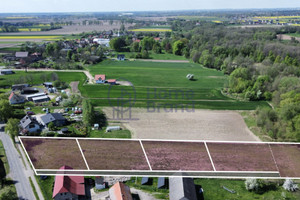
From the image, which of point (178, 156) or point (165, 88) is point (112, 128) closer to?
point (165, 88)

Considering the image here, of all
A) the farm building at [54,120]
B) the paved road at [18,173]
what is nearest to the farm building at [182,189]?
the paved road at [18,173]

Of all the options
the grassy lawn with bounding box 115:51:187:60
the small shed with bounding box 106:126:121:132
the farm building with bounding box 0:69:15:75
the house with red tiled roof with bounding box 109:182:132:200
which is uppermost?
the grassy lawn with bounding box 115:51:187:60

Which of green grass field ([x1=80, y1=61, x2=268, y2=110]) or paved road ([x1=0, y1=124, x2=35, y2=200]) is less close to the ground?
green grass field ([x1=80, y1=61, x2=268, y2=110])

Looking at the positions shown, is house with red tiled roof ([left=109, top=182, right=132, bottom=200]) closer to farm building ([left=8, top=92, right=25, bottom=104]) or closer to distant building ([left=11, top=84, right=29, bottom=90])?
farm building ([left=8, top=92, right=25, bottom=104])

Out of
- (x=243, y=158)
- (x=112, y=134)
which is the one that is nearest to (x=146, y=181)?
(x=112, y=134)

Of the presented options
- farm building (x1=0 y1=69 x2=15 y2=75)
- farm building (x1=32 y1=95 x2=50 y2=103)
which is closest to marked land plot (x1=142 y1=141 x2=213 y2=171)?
farm building (x1=32 y1=95 x2=50 y2=103)

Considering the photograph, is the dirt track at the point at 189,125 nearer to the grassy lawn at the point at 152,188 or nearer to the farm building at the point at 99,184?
the grassy lawn at the point at 152,188
